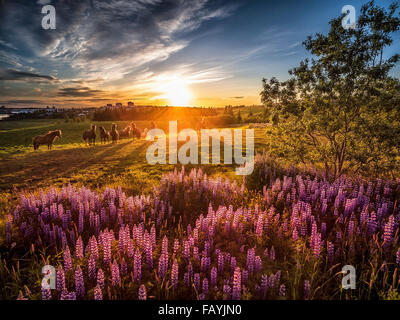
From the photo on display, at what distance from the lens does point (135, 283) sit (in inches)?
129

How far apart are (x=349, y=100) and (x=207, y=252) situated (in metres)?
8.55

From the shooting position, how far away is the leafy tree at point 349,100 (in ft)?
24.9

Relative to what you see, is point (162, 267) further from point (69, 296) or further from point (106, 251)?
point (69, 296)

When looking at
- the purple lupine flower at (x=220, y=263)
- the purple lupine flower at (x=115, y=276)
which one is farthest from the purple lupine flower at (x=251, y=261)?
the purple lupine flower at (x=115, y=276)

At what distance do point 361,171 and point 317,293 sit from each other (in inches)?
317

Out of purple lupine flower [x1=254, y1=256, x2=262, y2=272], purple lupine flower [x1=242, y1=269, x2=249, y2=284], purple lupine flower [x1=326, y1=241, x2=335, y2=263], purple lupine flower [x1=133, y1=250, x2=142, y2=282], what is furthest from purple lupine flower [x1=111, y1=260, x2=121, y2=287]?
purple lupine flower [x1=326, y1=241, x2=335, y2=263]

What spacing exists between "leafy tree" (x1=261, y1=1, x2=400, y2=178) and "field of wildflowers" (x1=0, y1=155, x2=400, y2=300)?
7.71ft

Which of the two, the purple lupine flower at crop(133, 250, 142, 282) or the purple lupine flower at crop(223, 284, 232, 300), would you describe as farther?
the purple lupine flower at crop(133, 250, 142, 282)

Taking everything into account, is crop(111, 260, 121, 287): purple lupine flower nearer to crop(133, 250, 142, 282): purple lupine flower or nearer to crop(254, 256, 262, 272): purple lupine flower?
crop(133, 250, 142, 282): purple lupine flower

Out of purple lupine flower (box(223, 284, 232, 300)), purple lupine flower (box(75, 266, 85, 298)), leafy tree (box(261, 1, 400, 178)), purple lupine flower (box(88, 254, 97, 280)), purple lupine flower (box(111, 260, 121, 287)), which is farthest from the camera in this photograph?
leafy tree (box(261, 1, 400, 178))

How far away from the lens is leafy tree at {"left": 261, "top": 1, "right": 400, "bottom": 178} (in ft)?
24.9

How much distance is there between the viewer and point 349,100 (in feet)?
27.8

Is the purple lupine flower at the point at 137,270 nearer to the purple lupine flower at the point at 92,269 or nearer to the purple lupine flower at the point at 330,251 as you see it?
the purple lupine flower at the point at 92,269
